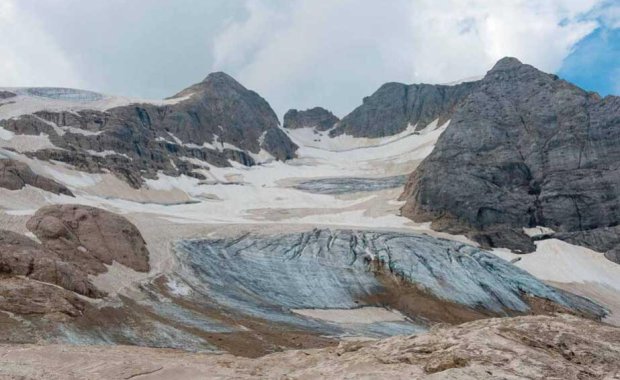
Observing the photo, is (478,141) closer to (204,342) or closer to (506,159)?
(506,159)

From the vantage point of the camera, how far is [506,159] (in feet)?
479

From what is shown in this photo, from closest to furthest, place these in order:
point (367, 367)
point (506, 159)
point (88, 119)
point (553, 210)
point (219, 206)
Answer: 1. point (367, 367)
2. point (553, 210)
3. point (506, 159)
4. point (219, 206)
5. point (88, 119)

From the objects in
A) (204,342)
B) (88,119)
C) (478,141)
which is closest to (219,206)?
(88,119)

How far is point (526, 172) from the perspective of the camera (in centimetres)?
14400

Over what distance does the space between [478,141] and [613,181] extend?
32759 mm

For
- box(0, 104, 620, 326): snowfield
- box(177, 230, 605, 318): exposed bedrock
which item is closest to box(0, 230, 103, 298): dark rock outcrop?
box(0, 104, 620, 326): snowfield

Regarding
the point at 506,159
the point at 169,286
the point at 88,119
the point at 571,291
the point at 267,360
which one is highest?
the point at 88,119

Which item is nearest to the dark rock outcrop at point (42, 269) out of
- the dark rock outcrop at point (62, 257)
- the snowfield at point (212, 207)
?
the dark rock outcrop at point (62, 257)

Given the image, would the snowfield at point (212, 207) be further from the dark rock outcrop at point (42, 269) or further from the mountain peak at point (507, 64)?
the mountain peak at point (507, 64)

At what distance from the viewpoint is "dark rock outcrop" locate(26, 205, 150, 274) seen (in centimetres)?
6000

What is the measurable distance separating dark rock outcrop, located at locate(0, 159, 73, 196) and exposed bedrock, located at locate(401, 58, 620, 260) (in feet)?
257

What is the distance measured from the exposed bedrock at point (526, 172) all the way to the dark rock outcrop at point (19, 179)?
257 ft

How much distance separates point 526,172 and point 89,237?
110627mm

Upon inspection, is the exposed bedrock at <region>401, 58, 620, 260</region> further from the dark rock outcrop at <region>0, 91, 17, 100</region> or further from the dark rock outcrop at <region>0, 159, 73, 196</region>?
the dark rock outcrop at <region>0, 91, 17, 100</region>
